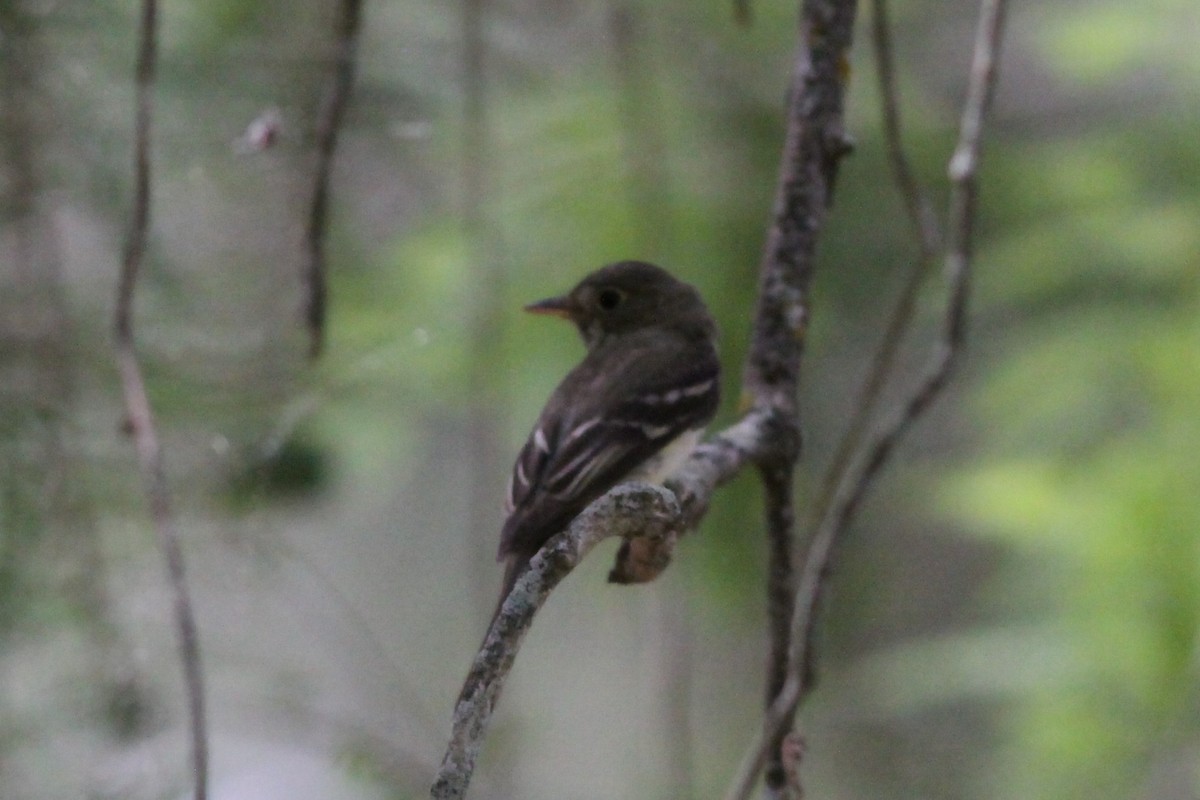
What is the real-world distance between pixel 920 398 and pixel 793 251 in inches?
14.9

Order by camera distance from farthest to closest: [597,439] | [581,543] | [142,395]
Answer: [597,439] → [142,395] → [581,543]

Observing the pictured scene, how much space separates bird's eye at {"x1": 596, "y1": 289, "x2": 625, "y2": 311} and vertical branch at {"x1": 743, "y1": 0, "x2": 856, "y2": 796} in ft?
3.77

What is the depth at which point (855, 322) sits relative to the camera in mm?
5637

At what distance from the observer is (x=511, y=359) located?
17.2ft

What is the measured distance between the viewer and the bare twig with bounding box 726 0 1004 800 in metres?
2.62

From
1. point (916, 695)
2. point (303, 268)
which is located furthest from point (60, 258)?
point (916, 695)

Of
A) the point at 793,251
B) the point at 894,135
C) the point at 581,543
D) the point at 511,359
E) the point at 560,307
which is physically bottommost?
the point at 511,359

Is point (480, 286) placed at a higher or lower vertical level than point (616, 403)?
higher

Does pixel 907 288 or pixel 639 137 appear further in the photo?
pixel 639 137

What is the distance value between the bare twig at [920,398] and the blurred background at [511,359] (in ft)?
1.94

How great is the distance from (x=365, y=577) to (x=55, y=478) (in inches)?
158

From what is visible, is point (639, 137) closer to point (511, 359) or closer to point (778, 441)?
point (511, 359)

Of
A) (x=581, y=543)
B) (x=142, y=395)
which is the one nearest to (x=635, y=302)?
(x=142, y=395)

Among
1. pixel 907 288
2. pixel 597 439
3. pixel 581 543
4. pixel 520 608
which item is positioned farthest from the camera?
pixel 597 439
